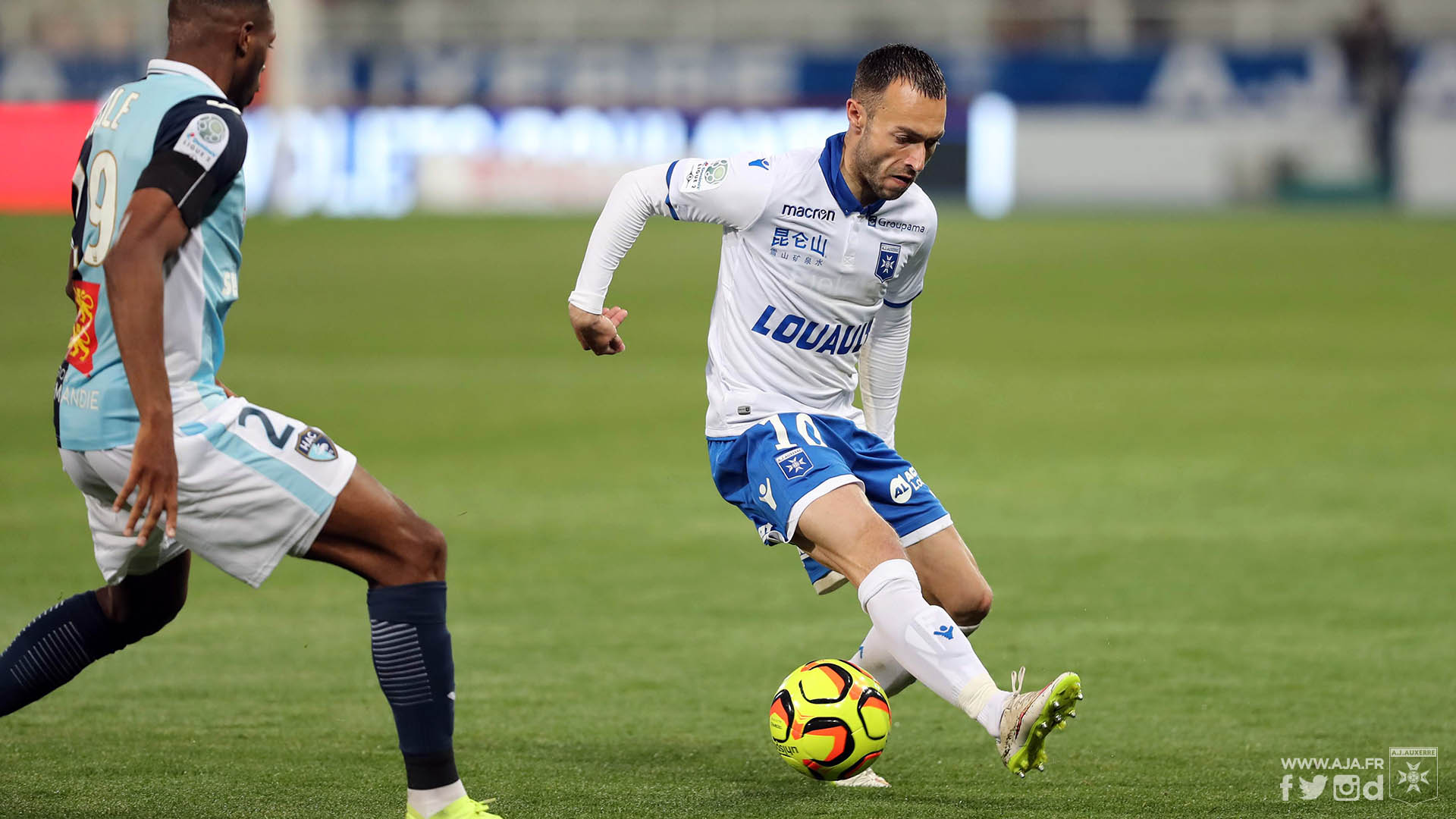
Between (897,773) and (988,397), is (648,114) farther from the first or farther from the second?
(897,773)

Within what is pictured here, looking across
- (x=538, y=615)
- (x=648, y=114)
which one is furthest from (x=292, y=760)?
(x=648, y=114)

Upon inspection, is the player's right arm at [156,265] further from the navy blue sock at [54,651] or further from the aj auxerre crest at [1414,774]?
the aj auxerre crest at [1414,774]

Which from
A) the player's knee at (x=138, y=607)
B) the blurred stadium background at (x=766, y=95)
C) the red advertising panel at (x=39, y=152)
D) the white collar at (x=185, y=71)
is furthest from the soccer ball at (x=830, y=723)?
the red advertising panel at (x=39, y=152)

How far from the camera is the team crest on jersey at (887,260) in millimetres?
5324

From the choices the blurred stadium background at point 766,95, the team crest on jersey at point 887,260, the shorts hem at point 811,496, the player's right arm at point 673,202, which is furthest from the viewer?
the blurred stadium background at point 766,95

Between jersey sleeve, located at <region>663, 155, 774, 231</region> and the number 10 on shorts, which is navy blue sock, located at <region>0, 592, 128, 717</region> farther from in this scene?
jersey sleeve, located at <region>663, 155, 774, 231</region>

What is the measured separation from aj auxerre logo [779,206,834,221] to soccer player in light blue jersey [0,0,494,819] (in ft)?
5.28

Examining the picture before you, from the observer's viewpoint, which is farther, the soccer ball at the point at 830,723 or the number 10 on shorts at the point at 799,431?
the number 10 on shorts at the point at 799,431

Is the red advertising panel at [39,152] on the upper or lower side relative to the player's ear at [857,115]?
lower

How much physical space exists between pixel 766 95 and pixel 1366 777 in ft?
107

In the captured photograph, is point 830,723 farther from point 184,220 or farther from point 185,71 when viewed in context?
point 185,71

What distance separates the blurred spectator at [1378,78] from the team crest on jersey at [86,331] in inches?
1303

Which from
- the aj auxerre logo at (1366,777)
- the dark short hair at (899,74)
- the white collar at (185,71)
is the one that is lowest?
the aj auxerre logo at (1366,777)

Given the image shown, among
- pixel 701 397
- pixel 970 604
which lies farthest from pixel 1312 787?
pixel 701 397
